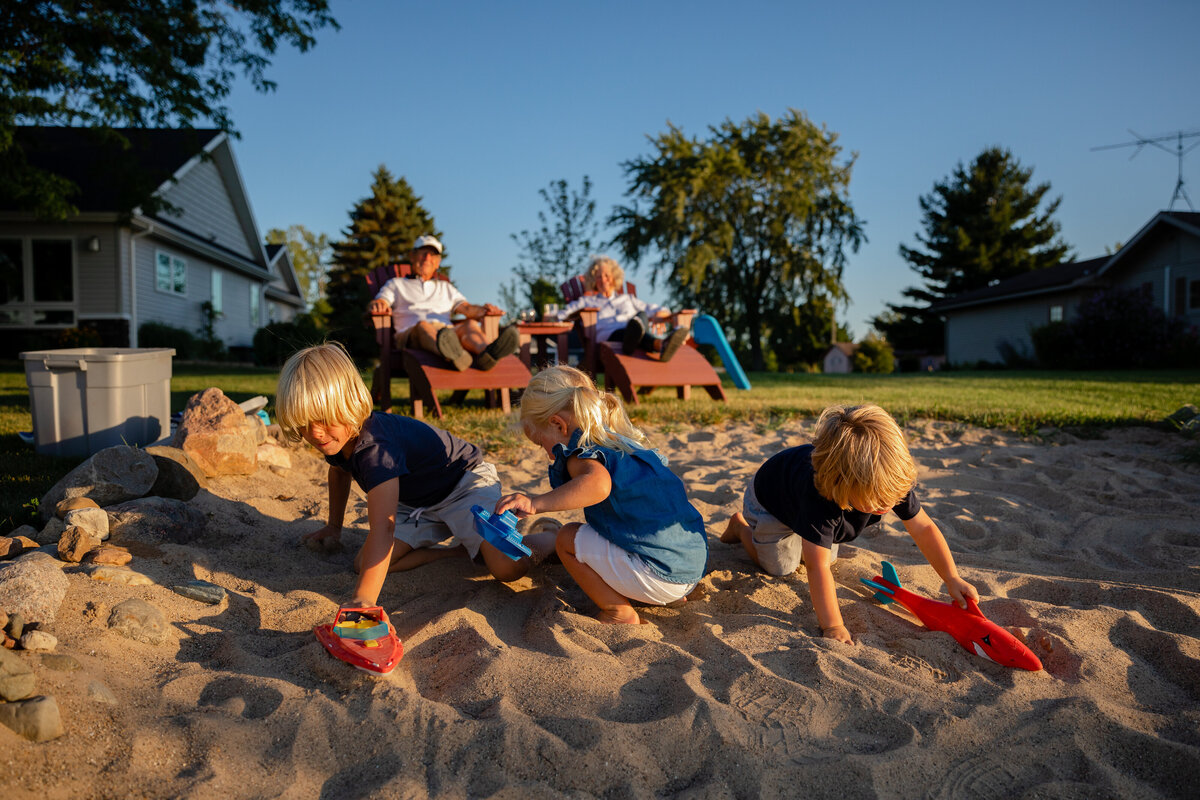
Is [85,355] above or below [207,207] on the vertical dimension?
below

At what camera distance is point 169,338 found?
16.7 metres

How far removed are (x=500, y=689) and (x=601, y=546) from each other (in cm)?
68

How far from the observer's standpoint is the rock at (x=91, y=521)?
2719mm

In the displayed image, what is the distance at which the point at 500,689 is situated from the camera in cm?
196

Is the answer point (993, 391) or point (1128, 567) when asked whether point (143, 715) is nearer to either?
point (1128, 567)

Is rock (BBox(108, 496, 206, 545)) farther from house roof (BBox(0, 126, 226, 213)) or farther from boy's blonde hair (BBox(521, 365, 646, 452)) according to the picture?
house roof (BBox(0, 126, 226, 213))

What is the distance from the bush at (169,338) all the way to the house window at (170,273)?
1.01 m

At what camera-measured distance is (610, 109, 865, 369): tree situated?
2500 cm

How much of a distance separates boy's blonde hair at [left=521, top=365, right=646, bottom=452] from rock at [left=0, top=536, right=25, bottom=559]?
1.83m

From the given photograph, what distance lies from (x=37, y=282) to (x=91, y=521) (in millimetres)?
16793

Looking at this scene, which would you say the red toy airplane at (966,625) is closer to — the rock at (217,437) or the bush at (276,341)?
the rock at (217,437)

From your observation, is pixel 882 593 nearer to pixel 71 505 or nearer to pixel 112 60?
pixel 71 505

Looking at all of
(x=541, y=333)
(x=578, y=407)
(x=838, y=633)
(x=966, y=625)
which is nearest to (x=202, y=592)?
(x=578, y=407)

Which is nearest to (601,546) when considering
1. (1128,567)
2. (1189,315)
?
(1128,567)
